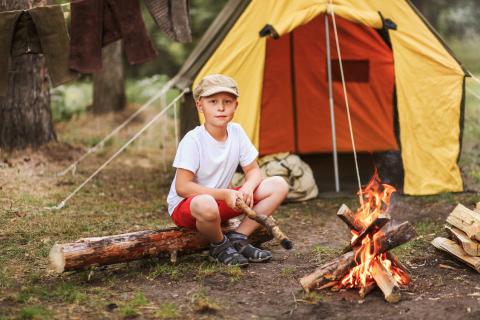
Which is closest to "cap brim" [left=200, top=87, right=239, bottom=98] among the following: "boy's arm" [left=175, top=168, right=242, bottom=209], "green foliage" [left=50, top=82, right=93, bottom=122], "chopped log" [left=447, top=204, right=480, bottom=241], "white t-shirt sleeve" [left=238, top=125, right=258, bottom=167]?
"white t-shirt sleeve" [left=238, top=125, right=258, bottom=167]

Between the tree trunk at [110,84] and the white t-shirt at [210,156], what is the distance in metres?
6.48

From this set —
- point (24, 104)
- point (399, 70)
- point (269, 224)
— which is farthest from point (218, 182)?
point (24, 104)

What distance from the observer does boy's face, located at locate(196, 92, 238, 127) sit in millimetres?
4055

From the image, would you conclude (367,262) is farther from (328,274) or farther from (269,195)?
(269,195)

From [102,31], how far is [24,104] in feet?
5.87

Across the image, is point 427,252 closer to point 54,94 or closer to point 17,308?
point 17,308

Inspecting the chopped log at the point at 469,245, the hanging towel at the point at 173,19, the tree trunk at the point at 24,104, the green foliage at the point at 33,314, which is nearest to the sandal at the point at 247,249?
the chopped log at the point at 469,245

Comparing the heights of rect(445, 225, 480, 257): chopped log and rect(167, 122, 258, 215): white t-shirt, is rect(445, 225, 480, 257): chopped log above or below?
below

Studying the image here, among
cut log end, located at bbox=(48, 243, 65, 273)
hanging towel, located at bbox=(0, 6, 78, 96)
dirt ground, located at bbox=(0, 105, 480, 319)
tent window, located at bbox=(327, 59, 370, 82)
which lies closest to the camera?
dirt ground, located at bbox=(0, 105, 480, 319)

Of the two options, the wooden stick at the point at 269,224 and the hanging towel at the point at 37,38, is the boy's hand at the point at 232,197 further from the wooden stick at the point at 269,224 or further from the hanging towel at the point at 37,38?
the hanging towel at the point at 37,38

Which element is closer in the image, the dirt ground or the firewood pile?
the dirt ground

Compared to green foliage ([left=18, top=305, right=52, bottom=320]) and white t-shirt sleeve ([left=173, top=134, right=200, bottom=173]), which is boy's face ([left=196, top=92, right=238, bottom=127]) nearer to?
white t-shirt sleeve ([left=173, top=134, right=200, bottom=173])

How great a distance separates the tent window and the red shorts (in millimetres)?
3822

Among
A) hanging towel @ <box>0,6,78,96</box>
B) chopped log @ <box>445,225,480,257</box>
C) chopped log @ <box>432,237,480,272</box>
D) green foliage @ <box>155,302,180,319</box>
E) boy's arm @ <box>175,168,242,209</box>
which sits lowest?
green foliage @ <box>155,302,180,319</box>
